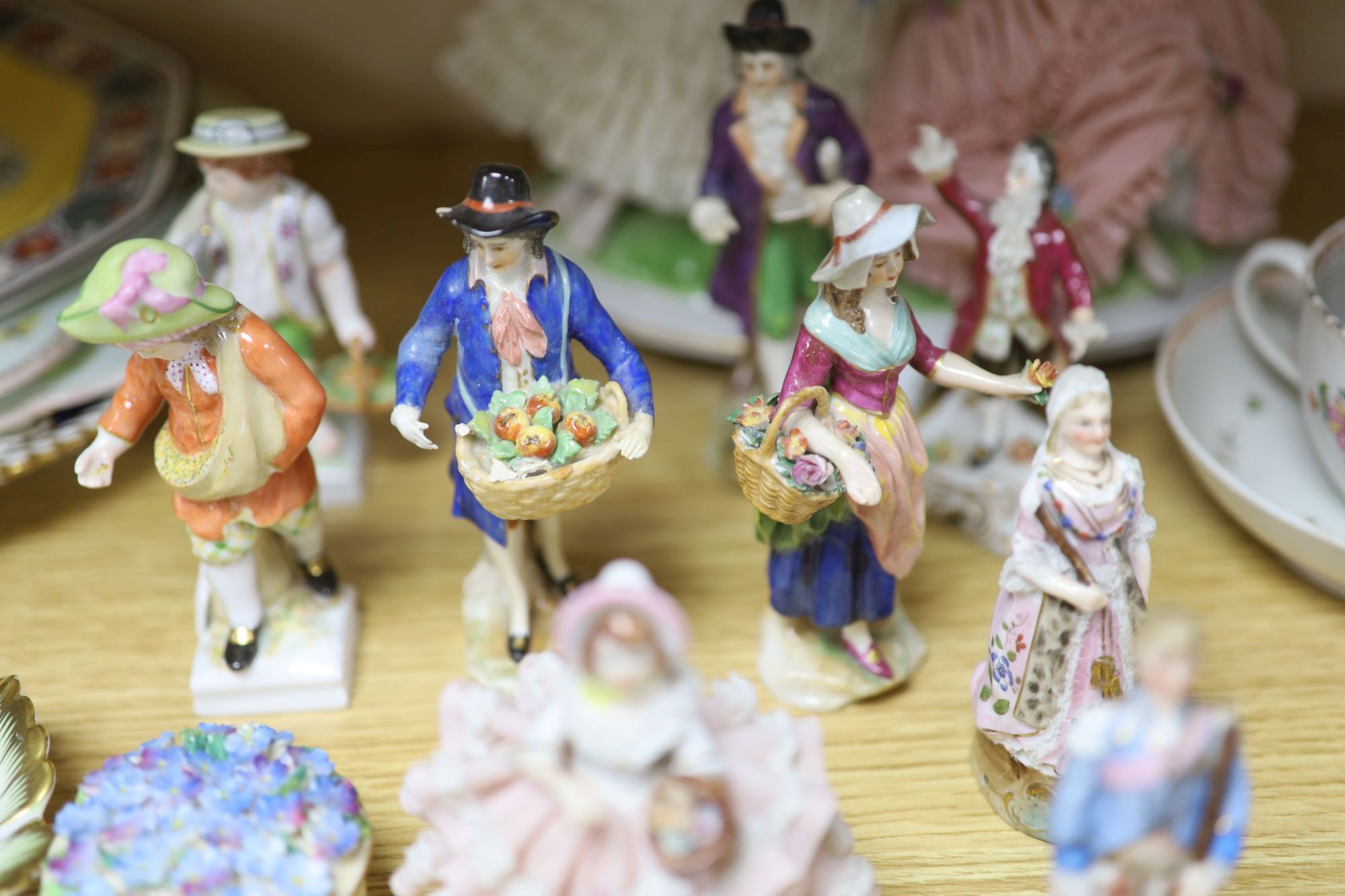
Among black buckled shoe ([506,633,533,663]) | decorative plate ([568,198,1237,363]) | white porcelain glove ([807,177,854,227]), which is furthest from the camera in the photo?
decorative plate ([568,198,1237,363])

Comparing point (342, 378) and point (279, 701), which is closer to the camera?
point (279, 701)

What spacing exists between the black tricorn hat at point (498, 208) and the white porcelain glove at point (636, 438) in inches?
10.3

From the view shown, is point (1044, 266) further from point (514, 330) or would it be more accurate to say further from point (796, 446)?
point (514, 330)

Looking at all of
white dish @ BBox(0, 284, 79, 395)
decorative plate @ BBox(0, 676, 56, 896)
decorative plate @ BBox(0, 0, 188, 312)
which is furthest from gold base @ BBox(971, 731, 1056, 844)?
decorative plate @ BBox(0, 0, 188, 312)

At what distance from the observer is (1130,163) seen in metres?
2.17

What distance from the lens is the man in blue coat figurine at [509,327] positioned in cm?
156

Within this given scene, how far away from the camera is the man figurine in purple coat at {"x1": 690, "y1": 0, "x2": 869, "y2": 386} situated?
1.89m

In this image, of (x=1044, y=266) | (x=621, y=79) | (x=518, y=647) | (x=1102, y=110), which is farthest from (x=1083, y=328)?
(x=621, y=79)

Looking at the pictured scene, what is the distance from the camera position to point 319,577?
1.89 meters

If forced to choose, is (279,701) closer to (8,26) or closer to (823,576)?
(823,576)

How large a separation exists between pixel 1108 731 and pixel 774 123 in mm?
1086

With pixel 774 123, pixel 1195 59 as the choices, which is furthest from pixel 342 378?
pixel 1195 59

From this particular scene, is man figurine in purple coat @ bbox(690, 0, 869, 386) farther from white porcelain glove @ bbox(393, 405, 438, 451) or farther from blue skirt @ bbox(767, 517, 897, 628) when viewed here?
white porcelain glove @ bbox(393, 405, 438, 451)

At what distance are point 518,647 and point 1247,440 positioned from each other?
3.88 feet
